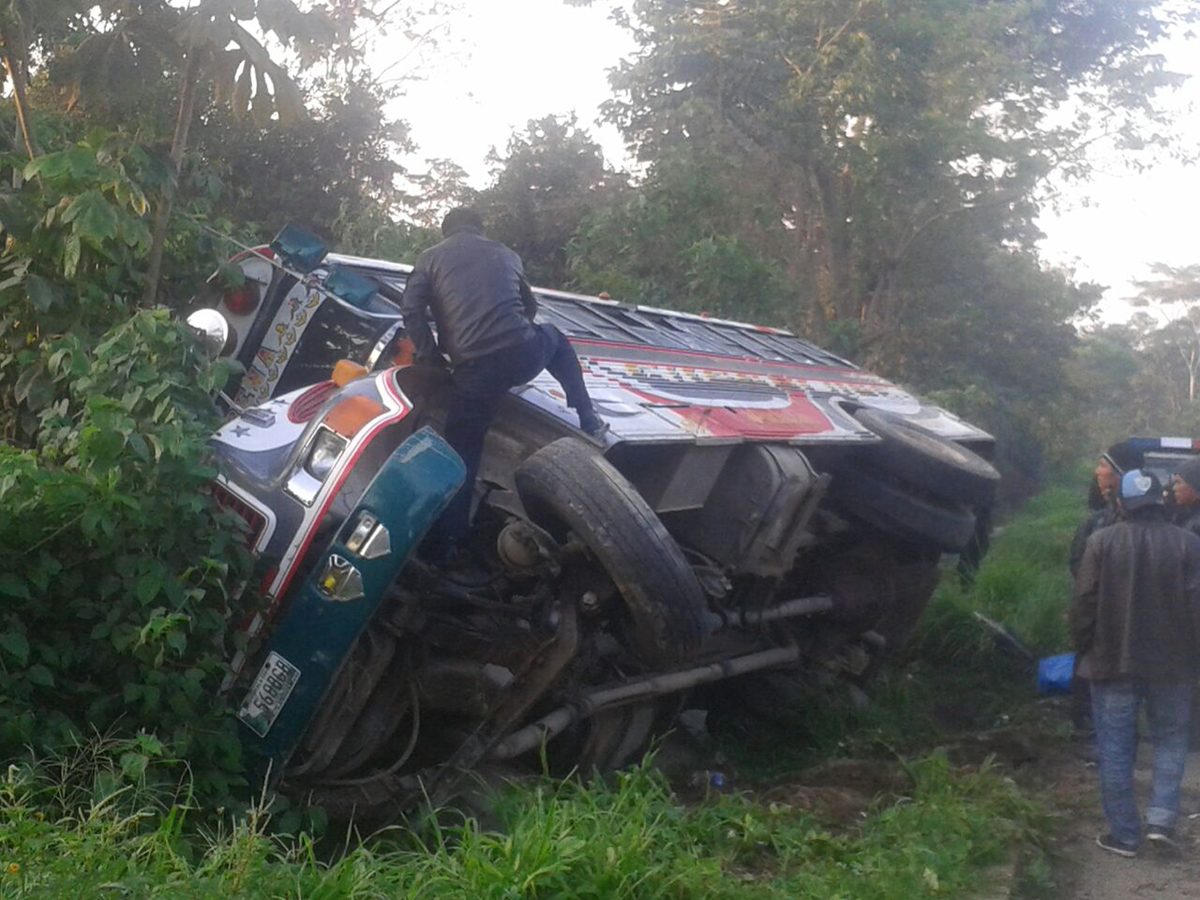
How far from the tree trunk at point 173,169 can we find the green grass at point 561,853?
2.82 m

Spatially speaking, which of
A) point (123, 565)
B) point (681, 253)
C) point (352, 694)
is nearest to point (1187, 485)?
point (352, 694)

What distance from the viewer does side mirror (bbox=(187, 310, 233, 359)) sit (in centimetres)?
525

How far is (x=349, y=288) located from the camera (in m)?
5.73

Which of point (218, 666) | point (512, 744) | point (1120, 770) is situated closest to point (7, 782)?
point (218, 666)

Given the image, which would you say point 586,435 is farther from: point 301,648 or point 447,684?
point 301,648

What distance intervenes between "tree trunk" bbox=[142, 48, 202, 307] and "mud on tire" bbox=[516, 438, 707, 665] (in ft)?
7.81

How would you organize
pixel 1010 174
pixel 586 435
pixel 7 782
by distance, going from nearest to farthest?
pixel 7 782
pixel 586 435
pixel 1010 174

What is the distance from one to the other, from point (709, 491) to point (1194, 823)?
2.40m

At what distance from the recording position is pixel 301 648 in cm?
415

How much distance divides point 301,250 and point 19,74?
1601mm

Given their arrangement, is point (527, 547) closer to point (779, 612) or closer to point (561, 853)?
point (561, 853)

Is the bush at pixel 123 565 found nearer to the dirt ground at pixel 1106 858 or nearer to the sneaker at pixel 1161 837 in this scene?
the dirt ground at pixel 1106 858

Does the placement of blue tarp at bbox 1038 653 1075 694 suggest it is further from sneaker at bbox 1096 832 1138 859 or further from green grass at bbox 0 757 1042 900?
green grass at bbox 0 757 1042 900

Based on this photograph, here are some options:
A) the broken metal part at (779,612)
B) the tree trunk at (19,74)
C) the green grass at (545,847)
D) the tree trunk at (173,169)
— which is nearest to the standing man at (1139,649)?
the green grass at (545,847)
